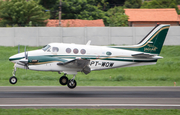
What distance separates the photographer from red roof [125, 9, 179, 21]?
54.4 m

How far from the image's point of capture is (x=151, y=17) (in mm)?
54844

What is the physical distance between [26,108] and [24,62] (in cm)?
503

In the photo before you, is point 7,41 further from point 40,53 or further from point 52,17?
point 52,17

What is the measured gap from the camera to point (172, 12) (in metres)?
56.4

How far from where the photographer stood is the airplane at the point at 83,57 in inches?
659

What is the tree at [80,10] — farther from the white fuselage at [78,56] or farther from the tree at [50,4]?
the white fuselage at [78,56]

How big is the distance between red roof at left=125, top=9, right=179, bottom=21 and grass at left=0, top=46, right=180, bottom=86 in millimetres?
23185

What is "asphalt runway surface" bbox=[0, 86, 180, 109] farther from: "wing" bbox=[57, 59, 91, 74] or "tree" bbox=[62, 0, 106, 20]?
"tree" bbox=[62, 0, 106, 20]

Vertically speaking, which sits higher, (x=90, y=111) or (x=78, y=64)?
(x=78, y=64)

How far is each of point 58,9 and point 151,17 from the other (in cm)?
1933

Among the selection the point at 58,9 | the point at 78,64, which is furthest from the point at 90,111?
the point at 58,9

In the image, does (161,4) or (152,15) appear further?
(161,4)

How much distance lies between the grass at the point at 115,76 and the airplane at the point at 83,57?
4.02 m

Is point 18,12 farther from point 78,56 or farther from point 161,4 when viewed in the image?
point 161,4
